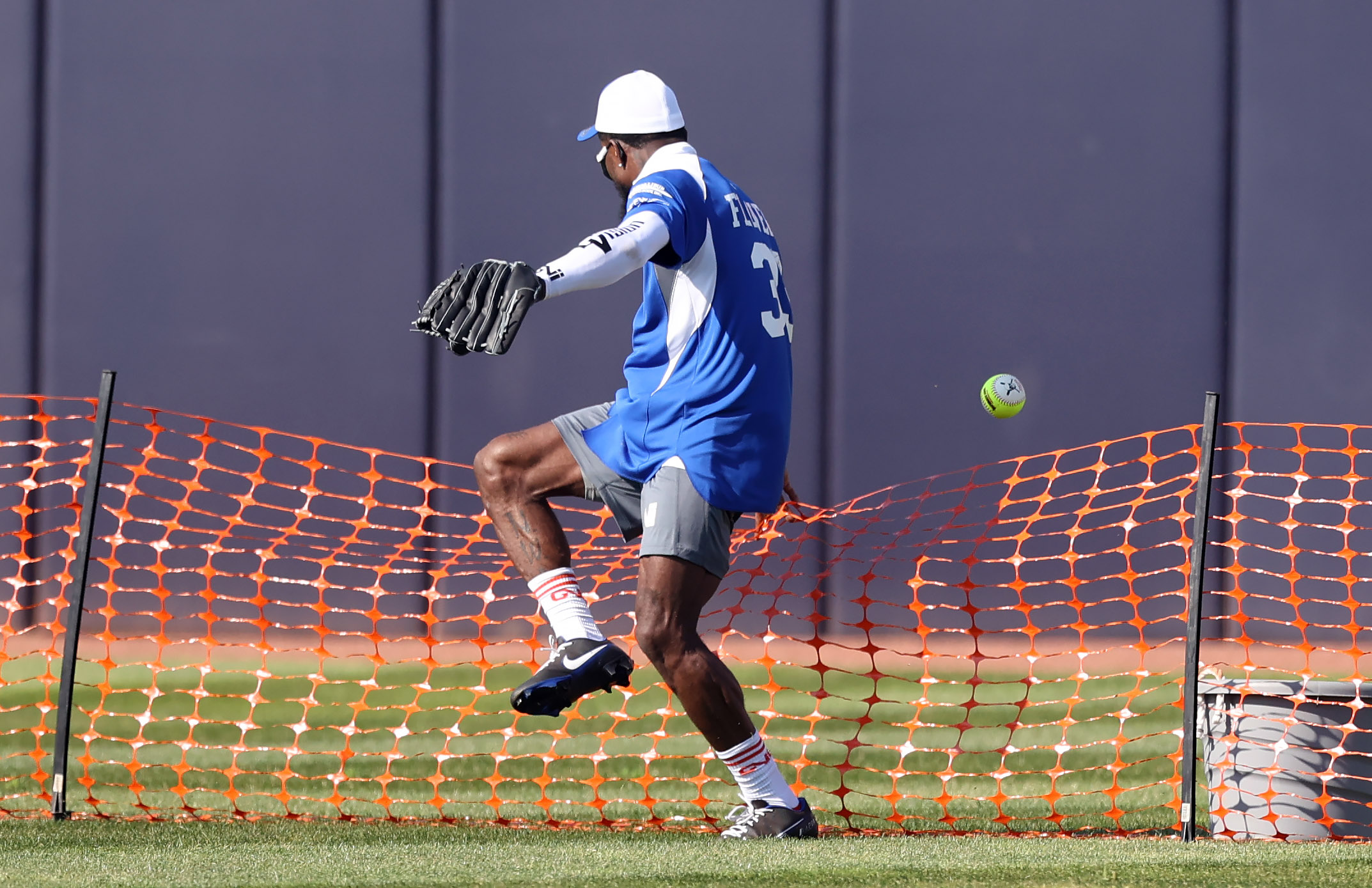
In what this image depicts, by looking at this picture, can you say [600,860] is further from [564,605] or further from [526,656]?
[526,656]

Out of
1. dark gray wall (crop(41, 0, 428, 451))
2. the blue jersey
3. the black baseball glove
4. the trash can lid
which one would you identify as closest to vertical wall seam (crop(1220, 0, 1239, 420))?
the trash can lid

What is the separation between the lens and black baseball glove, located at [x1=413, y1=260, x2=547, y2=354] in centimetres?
329

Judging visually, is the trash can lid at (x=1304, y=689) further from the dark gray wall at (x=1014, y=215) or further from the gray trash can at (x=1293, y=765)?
the dark gray wall at (x=1014, y=215)

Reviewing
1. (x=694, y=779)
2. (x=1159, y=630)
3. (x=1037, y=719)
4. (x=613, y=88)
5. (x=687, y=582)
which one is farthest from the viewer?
(x=1159, y=630)

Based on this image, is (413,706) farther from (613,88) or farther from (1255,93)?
(1255,93)

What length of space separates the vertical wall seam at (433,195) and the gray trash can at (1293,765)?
6.45 m

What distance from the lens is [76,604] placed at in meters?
4.46

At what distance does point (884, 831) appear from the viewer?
14.2 feet

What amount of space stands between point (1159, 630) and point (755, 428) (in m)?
5.98

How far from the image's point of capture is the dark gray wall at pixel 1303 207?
30.7 feet

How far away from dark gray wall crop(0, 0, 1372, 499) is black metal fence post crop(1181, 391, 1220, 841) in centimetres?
525

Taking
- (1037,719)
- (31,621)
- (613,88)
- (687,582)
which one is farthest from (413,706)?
(31,621)

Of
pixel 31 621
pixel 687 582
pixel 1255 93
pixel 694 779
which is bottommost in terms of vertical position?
pixel 31 621

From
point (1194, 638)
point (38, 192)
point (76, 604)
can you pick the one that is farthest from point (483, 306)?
point (38, 192)
